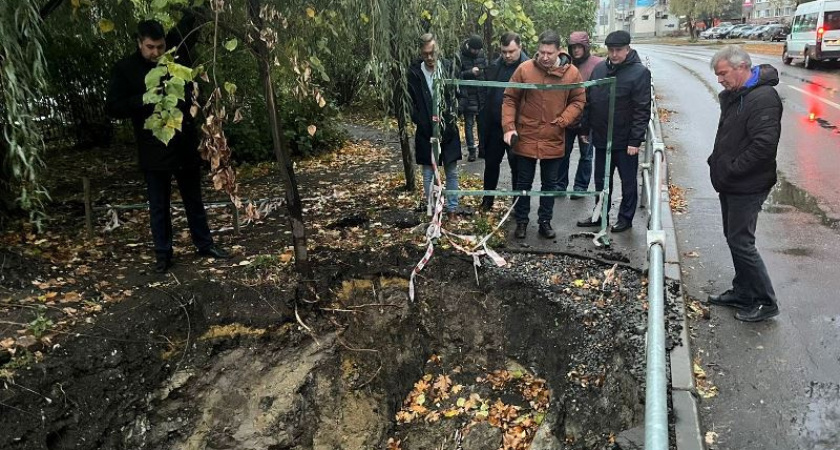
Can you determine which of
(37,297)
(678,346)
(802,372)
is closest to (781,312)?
(802,372)

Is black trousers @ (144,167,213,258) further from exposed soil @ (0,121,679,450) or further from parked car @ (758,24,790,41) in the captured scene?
parked car @ (758,24,790,41)

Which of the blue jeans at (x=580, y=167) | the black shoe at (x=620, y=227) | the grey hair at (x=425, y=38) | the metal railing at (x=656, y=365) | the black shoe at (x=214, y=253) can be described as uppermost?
the grey hair at (x=425, y=38)

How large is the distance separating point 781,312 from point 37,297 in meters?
5.97

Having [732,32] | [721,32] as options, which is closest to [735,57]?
[732,32]

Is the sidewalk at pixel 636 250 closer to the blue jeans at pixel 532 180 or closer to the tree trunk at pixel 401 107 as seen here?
the blue jeans at pixel 532 180

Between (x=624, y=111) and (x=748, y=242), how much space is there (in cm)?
193

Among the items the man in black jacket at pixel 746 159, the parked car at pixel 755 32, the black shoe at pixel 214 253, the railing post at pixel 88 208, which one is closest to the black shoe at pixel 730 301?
the man in black jacket at pixel 746 159

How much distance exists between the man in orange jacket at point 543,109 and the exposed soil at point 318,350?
1060mm

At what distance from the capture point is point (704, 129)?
12.1 m

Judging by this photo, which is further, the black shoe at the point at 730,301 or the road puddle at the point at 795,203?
the road puddle at the point at 795,203

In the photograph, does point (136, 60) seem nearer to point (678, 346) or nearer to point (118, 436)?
point (118, 436)

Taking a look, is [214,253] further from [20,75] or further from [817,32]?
[817,32]

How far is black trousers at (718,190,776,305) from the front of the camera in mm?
4391

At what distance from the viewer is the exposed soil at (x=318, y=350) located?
13.5ft
